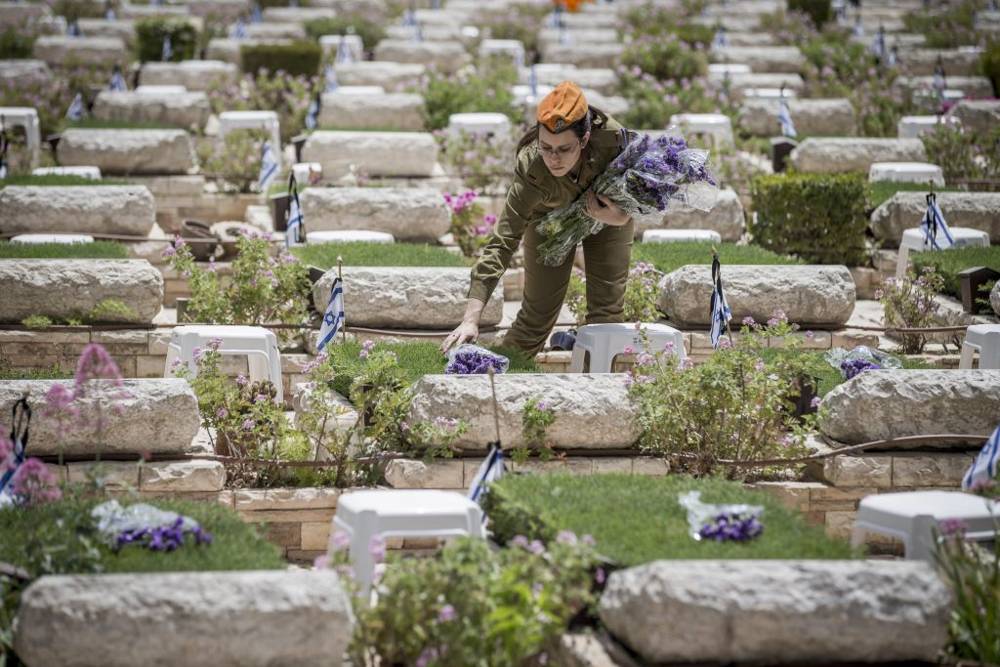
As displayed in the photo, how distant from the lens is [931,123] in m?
14.9

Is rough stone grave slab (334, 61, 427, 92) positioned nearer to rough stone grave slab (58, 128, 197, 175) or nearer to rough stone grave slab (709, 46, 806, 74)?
rough stone grave slab (58, 128, 197, 175)

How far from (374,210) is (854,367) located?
14.7 ft

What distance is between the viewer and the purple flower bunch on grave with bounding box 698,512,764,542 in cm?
530

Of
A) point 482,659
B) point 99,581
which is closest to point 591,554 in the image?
point 482,659

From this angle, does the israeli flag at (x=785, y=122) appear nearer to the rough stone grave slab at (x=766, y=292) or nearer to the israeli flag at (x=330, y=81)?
the israeli flag at (x=330, y=81)

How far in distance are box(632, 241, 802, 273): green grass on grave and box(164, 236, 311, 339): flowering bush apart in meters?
2.29

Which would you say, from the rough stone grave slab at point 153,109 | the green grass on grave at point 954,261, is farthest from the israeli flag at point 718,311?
the rough stone grave slab at point 153,109

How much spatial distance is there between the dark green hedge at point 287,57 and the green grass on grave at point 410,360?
31.7ft

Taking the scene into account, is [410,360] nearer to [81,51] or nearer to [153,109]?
[153,109]

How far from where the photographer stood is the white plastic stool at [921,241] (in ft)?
34.7

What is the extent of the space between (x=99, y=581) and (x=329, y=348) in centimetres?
315

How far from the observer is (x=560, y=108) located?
6.62 metres

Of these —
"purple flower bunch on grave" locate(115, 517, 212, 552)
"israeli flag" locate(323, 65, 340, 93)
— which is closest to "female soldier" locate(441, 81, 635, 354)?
"purple flower bunch on grave" locate(115, 517, 212, 552)

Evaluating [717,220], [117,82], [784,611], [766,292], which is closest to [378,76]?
[117,82]
